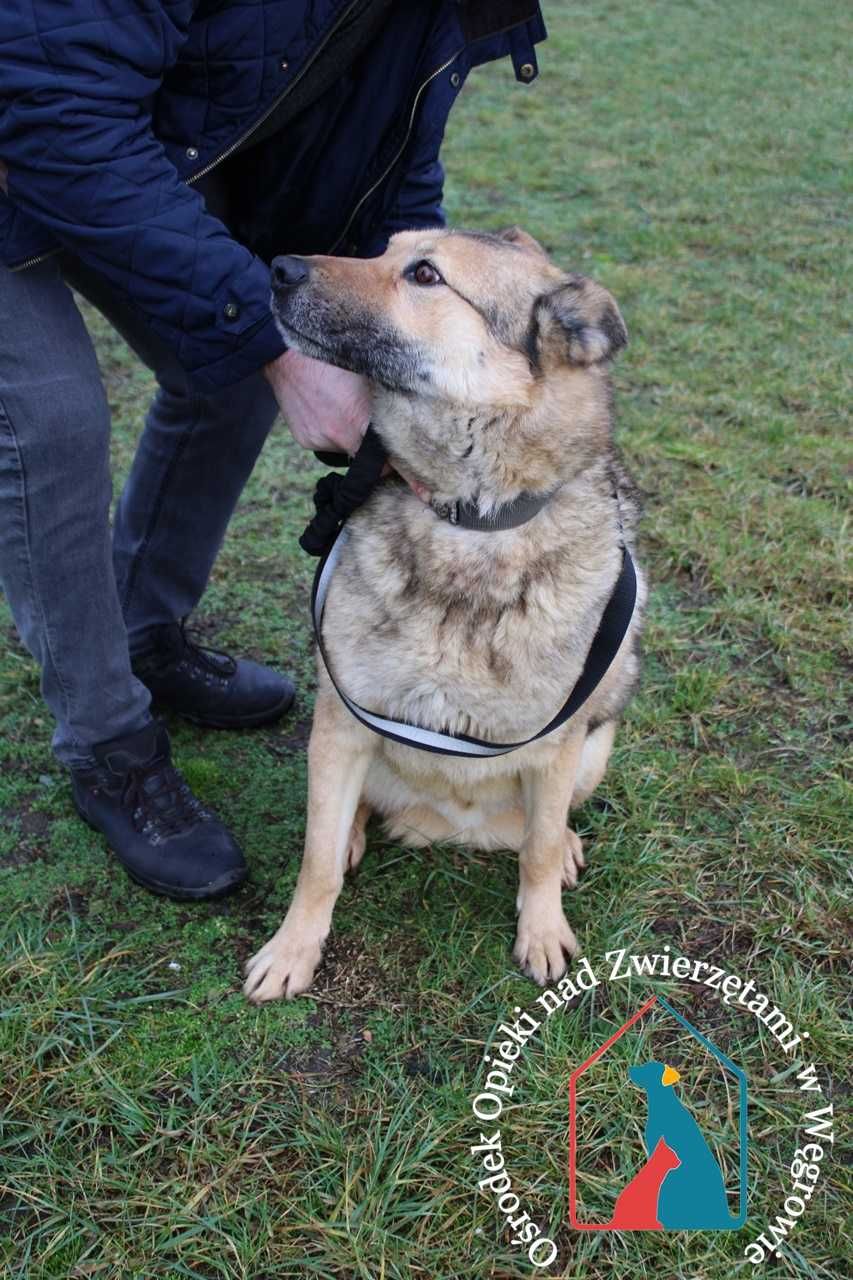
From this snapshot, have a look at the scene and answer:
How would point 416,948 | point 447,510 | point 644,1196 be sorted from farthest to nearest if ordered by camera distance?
point 416,948, point 447,510, point 644,1196

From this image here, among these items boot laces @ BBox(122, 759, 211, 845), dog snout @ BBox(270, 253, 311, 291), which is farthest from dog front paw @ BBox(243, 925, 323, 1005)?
dog snout @ BBox(270, 253, 311, 291)

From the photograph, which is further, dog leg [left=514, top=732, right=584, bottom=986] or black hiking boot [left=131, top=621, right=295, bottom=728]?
black hiking boot [left=131, top=621, right=295, bottom=728]

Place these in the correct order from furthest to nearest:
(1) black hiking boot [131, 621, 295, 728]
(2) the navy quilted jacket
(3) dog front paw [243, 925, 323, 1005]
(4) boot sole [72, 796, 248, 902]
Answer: (1) black hiking boot [131, 621, 295, 728], (4) boot sole [72, 796, 248, 902], (3) dog front paw [243, 925, 323, 1005], (2) the navy quilted jacket

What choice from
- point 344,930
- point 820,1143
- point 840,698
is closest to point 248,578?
point 344,930

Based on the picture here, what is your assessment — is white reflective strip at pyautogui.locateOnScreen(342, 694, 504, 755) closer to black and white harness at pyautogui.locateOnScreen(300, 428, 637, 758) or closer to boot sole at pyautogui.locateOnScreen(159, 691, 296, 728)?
black and white harness at pyautogui.locateOnScreen(300, 428, 637, 758)

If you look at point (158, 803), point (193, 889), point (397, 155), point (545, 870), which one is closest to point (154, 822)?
point (158, 803)

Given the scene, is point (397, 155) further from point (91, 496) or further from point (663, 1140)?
point (663, 1140)

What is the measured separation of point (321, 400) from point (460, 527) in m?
0.40

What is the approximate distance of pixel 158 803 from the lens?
2.55 m

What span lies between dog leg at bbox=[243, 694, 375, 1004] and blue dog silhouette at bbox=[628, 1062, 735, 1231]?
71cm

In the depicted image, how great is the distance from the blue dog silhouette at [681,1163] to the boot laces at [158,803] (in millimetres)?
1172

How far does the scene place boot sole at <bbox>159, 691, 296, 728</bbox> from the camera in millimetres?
2988

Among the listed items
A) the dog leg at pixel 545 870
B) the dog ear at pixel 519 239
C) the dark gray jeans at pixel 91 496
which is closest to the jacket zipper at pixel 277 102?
the dark gray jeans at pixel 91 496

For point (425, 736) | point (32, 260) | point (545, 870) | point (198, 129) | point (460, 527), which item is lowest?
point (545, 870)
